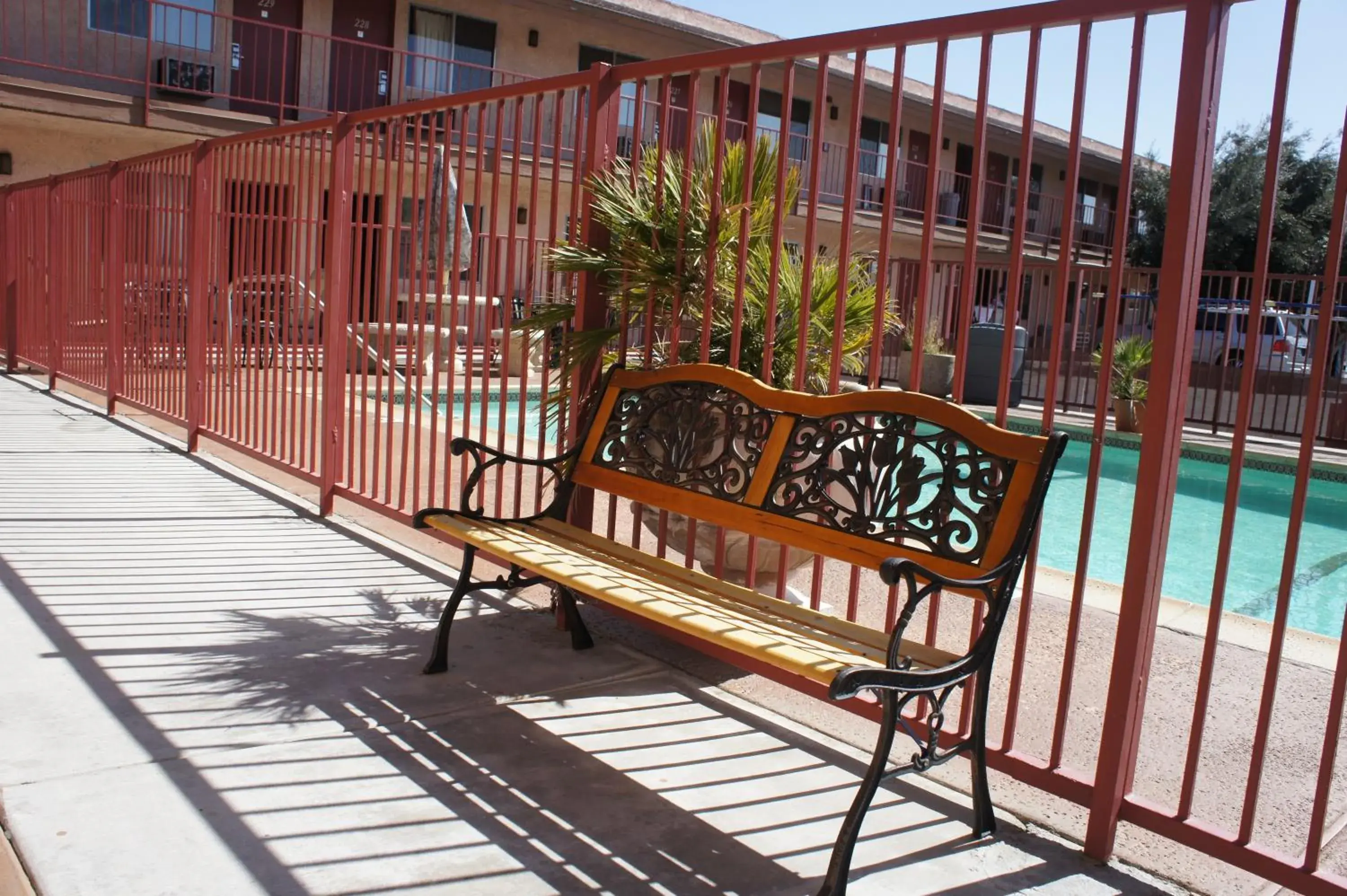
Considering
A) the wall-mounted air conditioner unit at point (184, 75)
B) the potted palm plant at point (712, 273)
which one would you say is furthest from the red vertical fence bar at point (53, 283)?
the potted palm plant at point (712, 273)

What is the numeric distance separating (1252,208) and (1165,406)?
101ft

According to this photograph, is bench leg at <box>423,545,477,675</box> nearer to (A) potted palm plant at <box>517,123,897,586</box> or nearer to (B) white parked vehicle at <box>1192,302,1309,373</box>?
(A) potted palm plant at <box>517,123,897,586</box>

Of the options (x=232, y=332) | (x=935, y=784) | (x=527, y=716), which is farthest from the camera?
(x=232, y=332)

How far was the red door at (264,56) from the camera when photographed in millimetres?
17250

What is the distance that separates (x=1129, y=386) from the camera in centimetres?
1312

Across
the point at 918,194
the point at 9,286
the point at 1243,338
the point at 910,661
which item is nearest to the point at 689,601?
the point at 910,661

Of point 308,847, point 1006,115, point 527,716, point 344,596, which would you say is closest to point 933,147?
point 527,716

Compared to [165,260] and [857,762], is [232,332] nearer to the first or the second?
[165,260]

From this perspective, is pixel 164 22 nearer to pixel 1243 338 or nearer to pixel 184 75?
pixel 184 75

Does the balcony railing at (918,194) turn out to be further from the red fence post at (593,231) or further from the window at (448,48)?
the red fence post at (593,231)

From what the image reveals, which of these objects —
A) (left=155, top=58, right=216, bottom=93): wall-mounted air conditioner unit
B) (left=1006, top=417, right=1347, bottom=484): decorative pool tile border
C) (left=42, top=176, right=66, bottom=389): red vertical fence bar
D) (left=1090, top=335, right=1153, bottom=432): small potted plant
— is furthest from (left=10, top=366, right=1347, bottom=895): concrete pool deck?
(left=155, top=58, right=216, bottom=93): wall-mounted air conditioner unit

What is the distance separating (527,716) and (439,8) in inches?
711

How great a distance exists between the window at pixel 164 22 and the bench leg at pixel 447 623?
14752 millimetres

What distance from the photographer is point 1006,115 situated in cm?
2556
